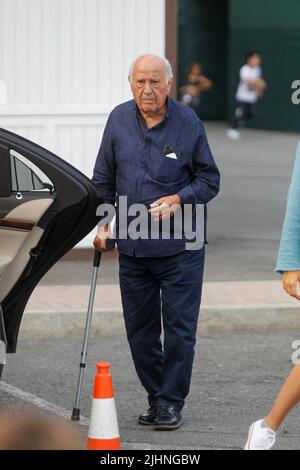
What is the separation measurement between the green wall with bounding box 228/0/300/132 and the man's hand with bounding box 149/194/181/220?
918 inches

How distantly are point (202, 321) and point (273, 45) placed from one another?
22.1m

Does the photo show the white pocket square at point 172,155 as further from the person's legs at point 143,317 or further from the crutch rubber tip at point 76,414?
the crutch rubber tip at point 76,414

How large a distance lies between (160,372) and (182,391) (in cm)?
16

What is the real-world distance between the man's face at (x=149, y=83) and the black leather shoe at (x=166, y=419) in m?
1.44

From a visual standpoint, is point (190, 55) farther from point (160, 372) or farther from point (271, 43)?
point (160, 372)

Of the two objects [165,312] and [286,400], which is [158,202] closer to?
[165,312]

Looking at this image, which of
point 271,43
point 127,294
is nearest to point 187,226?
point 127,294

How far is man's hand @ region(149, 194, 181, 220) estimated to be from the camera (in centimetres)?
584

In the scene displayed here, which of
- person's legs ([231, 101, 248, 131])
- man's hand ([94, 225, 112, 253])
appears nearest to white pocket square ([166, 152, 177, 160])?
man's hand ([94, 225, 112, 253])

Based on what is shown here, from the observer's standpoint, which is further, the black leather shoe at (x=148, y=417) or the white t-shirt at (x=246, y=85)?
the white t-shirt at (x=246, y=85)

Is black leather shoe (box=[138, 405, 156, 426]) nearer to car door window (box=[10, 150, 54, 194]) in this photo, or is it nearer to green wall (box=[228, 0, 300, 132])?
car door window (box=[10, 150, 54, 194])

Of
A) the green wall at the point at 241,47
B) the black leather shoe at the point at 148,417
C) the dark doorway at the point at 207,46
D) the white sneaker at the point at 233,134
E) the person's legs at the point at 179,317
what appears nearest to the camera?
the person's legs at the point at 179,317

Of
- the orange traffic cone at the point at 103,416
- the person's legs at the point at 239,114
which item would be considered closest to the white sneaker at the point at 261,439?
the orange traffic cone at the point at 103,416

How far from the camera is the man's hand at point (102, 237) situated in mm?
6141
